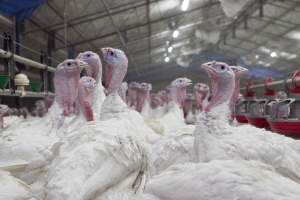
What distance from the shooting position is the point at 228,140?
2.84 meters

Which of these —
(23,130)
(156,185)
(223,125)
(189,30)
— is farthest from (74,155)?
(189,30)

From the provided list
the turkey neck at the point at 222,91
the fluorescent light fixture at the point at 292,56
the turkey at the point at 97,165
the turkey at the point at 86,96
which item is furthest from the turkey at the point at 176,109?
the fluorescent light fixture at the point at 292,56

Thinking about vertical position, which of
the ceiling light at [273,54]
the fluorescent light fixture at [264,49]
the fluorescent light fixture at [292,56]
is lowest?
the fluorescent light fixture at [292,56]

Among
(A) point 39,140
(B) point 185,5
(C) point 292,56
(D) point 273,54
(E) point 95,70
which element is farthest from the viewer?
(C) point 292,56

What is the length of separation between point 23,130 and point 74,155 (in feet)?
5.02

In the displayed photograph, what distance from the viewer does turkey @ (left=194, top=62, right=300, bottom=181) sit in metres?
2.77

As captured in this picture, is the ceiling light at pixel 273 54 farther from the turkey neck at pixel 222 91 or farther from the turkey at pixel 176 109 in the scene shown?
the turkey neck at pixel 222 91

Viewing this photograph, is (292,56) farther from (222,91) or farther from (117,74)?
(222,91)

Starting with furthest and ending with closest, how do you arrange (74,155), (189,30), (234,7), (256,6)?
(189,30) → (256,6) → (234,7) → (74,155)

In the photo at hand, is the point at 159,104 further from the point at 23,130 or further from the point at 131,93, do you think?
the point at 23,130

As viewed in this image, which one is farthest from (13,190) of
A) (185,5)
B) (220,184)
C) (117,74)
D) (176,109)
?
(185,5)

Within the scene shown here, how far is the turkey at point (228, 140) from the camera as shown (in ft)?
9.10

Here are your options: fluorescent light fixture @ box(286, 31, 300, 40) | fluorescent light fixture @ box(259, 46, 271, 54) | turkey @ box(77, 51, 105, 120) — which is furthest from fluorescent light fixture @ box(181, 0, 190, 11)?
turkey @ box(77, 51, 105, 120)

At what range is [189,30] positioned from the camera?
17.9 m
